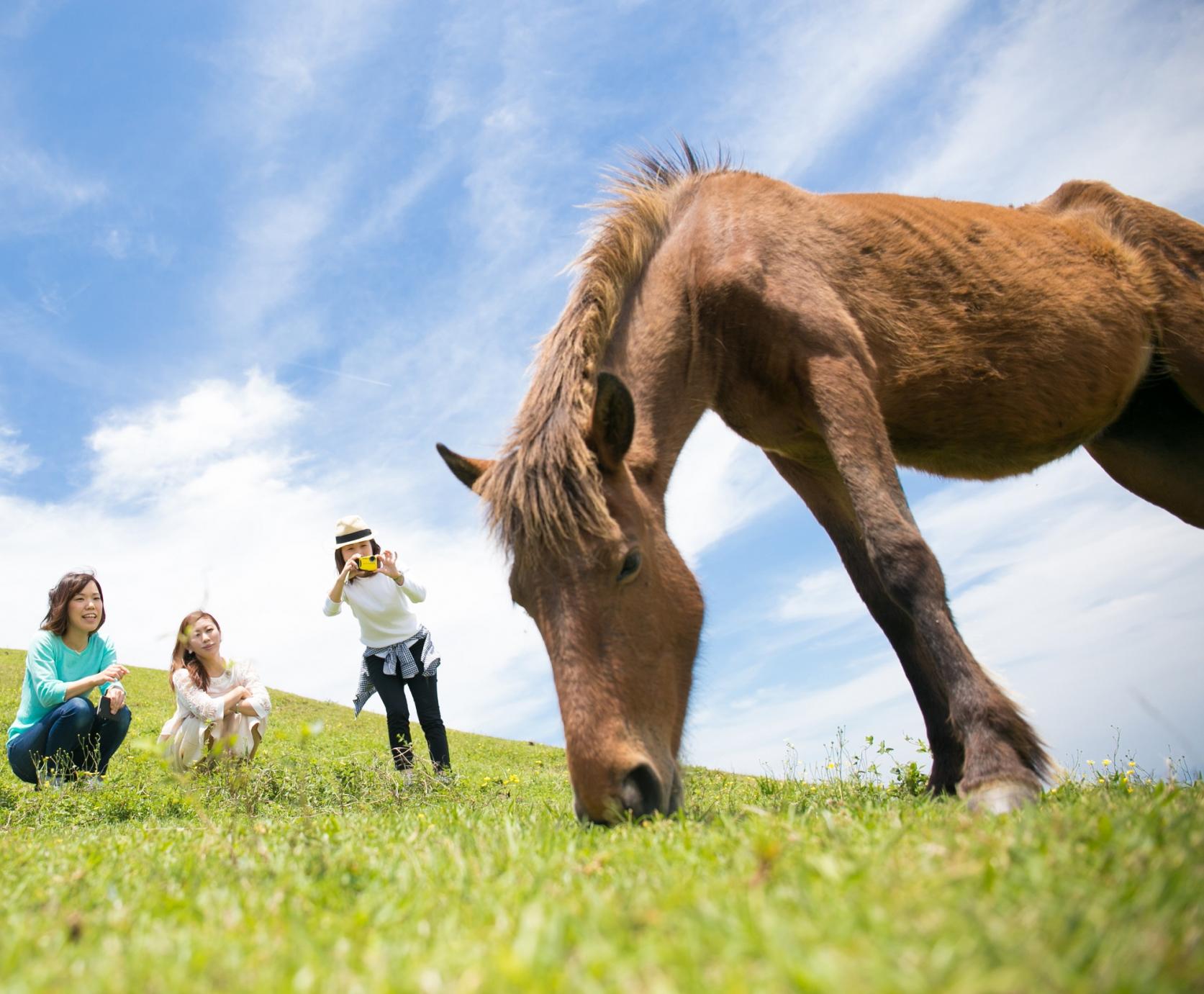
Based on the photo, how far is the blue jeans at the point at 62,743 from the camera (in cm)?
847

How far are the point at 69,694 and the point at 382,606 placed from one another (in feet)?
11.1

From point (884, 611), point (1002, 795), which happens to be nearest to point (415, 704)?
point (884, 611)

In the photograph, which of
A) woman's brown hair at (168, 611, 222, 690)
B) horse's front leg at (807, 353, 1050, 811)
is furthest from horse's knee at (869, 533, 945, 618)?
woman's brown hair at (168, 611, 222, 690)

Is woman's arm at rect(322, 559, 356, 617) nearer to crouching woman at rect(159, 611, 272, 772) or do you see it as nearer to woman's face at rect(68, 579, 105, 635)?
crouching woman at rect(159, 611, 272, 772)

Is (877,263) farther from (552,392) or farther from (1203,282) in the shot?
(1203,282)

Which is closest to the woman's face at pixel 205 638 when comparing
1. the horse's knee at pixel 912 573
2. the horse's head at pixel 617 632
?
the horse's head at pixel 617 632

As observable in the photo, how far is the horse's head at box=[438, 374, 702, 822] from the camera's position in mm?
3529

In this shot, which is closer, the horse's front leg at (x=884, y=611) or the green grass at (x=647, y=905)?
the green grass at (x=647, y=905)

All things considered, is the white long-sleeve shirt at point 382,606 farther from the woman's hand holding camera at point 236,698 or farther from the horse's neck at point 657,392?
the horse's neck at point 657,392

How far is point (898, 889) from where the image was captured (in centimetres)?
170

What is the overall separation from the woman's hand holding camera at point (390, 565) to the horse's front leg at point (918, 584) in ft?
17.4

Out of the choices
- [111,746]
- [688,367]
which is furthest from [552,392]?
[111,746]

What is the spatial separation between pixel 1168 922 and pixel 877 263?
468 cm

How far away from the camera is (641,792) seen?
358cm
